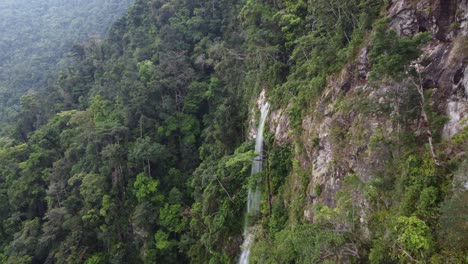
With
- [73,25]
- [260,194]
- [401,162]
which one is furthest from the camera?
[73,25]

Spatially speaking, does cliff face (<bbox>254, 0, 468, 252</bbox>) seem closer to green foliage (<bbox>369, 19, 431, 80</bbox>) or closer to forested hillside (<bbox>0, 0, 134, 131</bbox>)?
green foliage (<bbox>369, 19, 431, 80</bbox>)

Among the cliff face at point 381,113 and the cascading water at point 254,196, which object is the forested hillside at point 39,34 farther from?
the cliff face at point 381,113

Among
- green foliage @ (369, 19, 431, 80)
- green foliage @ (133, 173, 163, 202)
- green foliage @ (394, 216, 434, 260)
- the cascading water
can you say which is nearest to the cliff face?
green foliage @ (369, 19, 431, 80)

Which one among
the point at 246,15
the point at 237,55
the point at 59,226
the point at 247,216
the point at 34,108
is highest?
the point at 246,15

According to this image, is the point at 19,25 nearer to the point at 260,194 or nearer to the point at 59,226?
the point at 59,226

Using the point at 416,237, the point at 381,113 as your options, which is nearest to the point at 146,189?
the point at 381,113

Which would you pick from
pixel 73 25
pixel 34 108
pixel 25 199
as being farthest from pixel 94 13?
pixel 25 199
